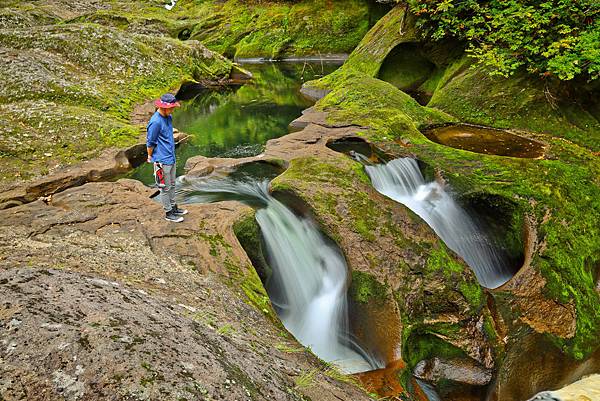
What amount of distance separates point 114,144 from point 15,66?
526 centimetres

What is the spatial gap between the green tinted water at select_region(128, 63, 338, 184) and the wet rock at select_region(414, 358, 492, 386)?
683 cm

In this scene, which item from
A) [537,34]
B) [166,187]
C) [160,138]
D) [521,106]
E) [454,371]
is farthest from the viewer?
[521,106]

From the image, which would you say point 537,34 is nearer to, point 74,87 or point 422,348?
point 422,348

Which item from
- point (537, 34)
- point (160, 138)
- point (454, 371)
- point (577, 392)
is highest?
point (537, 34)

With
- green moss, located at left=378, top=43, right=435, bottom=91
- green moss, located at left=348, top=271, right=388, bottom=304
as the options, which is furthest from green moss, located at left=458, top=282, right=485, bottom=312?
green moss, located at left=378, top=43, right=435, bottom=91

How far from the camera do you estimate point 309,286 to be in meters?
6.64

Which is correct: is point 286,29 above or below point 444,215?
above

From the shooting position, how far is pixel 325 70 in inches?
1057

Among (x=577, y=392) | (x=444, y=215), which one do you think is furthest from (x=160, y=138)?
(x=577, y=392)

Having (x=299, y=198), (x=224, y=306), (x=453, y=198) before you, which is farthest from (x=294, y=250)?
(x=453, y=198)

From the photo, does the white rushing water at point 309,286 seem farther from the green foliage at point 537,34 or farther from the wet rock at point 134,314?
the green foliage at point 537,34

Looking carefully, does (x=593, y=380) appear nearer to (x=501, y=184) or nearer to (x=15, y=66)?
(x=501, y=184)

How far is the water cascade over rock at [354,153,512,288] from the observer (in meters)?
7.22

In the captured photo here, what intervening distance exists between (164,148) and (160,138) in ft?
0.51
